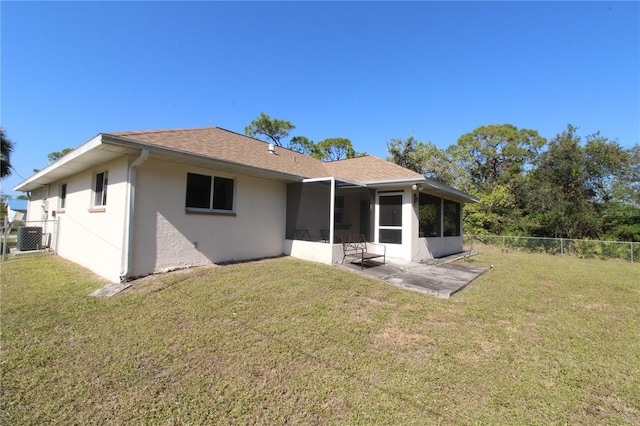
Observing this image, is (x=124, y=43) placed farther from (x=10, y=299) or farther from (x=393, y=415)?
(x=393, y=415)

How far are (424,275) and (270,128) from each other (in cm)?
2570

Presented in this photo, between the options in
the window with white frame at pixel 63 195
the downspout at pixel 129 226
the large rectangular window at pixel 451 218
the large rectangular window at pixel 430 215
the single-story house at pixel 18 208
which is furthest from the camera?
the single-story house at pixel 18 208

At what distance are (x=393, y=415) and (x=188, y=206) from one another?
6634mm

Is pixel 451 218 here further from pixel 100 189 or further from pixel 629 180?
pixel 629 180

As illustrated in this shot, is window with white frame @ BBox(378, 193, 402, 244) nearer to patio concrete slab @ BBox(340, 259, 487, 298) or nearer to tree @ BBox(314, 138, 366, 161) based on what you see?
patio concrete slab @ BBox(340, 259, 487, 298)

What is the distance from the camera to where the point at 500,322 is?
463 centimetres

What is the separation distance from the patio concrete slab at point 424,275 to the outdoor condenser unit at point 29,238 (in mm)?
12804

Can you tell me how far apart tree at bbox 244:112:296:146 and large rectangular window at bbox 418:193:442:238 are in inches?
834

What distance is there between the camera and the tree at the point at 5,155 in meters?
21.7

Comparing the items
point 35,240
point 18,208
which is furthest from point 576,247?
point 18,208

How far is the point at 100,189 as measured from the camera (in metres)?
8.02

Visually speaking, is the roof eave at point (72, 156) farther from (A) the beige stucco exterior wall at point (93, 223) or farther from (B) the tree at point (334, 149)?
(B) the tree at point (334, 149)

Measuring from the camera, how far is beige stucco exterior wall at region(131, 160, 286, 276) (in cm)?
639

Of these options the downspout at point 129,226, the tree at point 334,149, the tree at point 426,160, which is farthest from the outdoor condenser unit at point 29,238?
the tree at point 426,160
